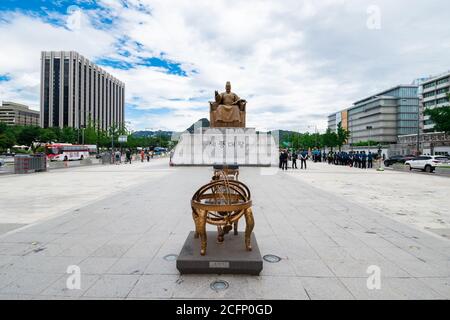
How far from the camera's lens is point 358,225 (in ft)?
19.1

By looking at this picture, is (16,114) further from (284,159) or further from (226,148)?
(284,159)

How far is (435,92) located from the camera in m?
69.1

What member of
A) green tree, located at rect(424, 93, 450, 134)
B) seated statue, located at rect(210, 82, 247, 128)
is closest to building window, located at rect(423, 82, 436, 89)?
green tree, located at rect(424, 93, 450, 134)

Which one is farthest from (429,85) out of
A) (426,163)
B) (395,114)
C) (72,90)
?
(72,90)

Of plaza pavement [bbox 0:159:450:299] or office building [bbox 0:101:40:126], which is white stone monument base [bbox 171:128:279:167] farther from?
office building [bbox 0:101:40:126]

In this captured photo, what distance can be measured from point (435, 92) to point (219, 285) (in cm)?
8785

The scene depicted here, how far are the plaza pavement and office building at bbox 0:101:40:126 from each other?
130 meters

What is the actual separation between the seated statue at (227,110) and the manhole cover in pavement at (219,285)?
12923 mm

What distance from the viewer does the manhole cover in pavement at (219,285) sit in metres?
3.10

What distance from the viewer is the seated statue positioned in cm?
1550

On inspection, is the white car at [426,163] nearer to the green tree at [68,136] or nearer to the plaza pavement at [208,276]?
the plaza pavement at [208,276]

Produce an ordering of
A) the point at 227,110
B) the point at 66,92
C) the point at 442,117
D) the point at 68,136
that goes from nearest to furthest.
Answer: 1. the point at 227,110
2. the point at 442,117
3. the point at 68,136
4. the point at 66,92

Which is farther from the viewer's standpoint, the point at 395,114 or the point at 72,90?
the point at 395,114
